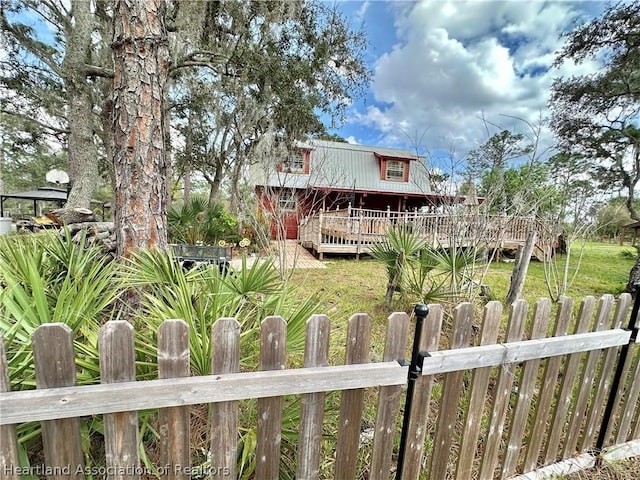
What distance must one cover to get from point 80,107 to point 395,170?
14.3 metres

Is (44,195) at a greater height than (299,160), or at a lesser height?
lesser

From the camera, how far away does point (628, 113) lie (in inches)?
446

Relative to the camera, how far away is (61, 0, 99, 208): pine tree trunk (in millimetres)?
8789

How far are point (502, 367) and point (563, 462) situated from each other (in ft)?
3.31

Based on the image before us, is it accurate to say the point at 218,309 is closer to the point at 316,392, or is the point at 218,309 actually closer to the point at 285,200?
the point at 316,392

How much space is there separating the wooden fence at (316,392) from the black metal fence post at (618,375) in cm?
3

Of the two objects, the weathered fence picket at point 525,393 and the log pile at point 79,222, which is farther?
the log pile at point 79,222

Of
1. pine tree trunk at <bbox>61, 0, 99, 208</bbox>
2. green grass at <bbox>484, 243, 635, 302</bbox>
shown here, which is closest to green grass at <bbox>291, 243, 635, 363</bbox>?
green grass at <bbox>484, 243, 635, 302</bbox>

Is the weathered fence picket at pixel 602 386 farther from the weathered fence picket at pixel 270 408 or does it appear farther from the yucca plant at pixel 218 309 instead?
the weathered fence picket at pixel 270 408

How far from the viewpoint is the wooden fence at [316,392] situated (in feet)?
3.07

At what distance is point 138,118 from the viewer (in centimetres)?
243

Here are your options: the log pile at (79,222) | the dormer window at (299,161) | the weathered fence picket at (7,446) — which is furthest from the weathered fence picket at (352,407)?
the dormer window at (299,161)

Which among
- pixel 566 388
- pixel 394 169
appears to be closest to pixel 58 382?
pixel 566 388

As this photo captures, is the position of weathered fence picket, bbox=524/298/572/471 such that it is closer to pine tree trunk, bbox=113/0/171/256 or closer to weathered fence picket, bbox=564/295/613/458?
weathered fence picket, bbox=564/295/613/458
